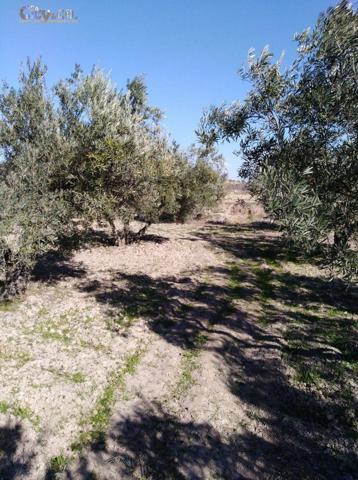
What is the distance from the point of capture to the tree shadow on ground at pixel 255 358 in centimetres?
768

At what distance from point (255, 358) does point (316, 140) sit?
25.1 feet

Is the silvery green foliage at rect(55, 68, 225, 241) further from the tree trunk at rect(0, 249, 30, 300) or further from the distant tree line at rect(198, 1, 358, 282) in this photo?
the distant tree line at rect(198, 1, 358, 282)

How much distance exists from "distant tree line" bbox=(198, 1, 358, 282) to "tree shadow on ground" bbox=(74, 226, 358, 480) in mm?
4302

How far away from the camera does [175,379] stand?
1030 cm

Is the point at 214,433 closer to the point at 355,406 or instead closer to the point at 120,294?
the point at 355,406

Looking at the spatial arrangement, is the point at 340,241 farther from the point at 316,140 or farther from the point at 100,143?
the point at 100,143

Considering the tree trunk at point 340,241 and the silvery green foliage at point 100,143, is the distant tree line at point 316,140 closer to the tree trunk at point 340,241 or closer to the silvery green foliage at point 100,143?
the tree trunk at point 340,241

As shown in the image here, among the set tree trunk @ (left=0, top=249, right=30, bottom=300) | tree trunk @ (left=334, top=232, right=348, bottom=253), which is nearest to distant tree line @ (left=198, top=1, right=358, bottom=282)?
tree trunk @ (left=334, top=232, right=348, bottom=253)

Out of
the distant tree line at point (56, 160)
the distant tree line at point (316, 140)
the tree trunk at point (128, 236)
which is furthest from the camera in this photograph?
the tree trunk at point (128, 236)

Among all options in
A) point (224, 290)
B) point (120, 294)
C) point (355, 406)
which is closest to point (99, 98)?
point (120, 294)

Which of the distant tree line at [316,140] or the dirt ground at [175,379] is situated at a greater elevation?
the distant tree line at [316,140]

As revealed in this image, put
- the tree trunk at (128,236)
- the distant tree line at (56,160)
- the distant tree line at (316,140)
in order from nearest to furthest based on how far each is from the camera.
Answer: the distant tree line at (316,140)
the distant tree line at (56,160)
the tree trunk at (128,236)

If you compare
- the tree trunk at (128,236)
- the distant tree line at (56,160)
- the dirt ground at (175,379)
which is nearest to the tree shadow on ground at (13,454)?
the dirt ground at (175,379)

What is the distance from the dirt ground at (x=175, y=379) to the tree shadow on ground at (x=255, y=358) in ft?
0.13
